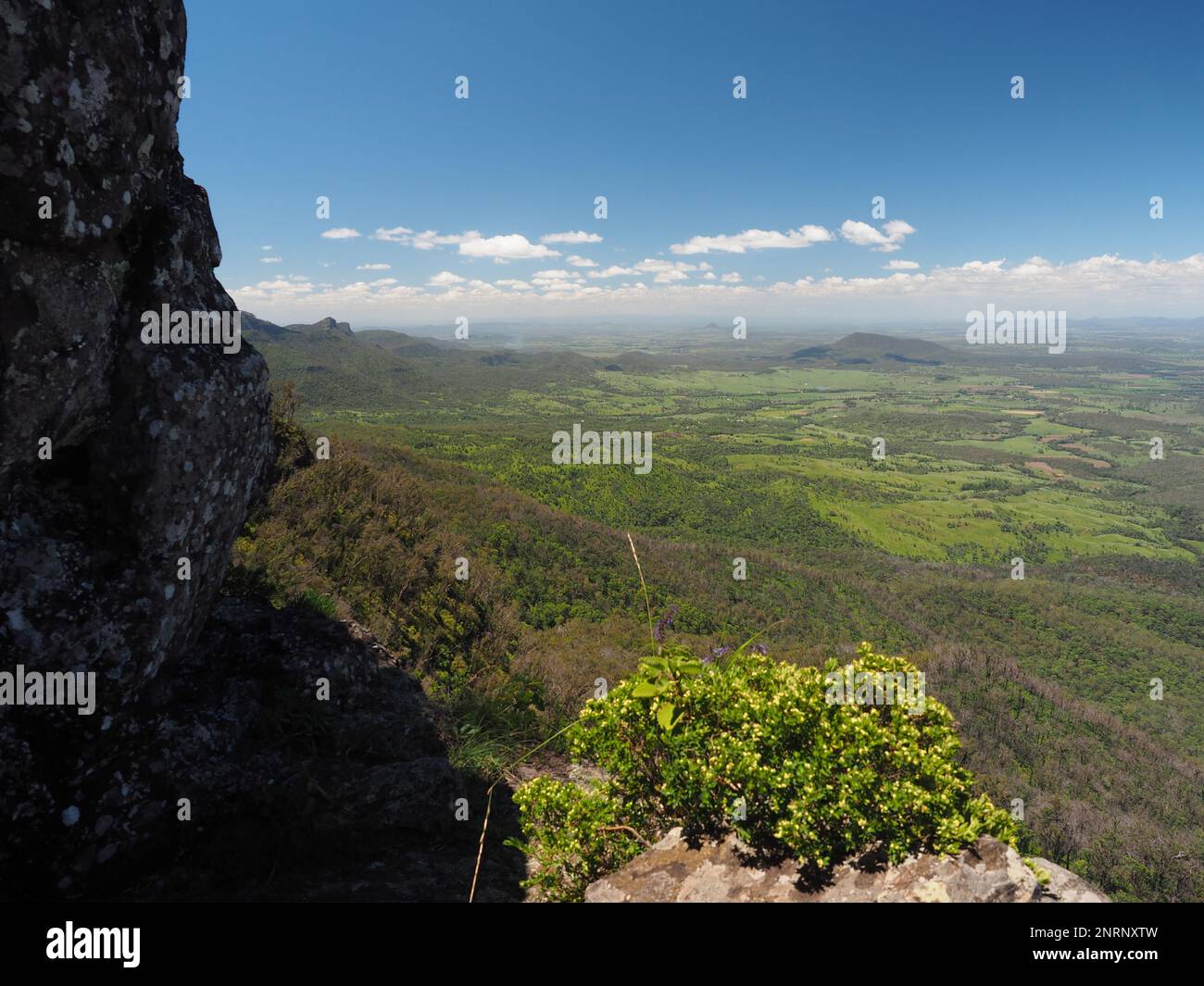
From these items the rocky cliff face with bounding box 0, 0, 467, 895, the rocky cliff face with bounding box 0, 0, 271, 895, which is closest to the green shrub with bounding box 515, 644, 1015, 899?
the rocky cliff face with bounding box 0, 0, 467, 895

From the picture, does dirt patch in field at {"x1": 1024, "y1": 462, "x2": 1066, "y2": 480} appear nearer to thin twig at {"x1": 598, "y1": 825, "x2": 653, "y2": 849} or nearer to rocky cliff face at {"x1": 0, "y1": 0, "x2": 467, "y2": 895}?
thin twig at {"x1": 598, "y1": 825, "x2": 653, "y2": 849}

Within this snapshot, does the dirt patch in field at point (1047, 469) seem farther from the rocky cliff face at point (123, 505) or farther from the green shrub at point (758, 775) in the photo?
the rocky cliff face at point (123, 505)

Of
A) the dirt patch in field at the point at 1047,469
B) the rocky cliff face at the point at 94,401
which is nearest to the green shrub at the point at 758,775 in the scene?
the rocky cliff face at the point at 94,401

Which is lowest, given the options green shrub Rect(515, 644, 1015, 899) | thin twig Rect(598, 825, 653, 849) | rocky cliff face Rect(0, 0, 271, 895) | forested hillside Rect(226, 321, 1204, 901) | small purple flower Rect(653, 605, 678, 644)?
forested hillside Rect(226, 321, 1204, 901)

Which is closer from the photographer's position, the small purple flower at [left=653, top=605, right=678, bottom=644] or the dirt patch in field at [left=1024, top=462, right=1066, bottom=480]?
the small purple flower at [left=653, top=605, right=678, bottom=644]
